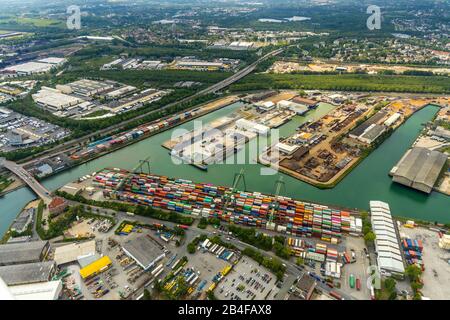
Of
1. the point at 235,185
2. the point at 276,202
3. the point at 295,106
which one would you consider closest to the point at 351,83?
the point at 295,106

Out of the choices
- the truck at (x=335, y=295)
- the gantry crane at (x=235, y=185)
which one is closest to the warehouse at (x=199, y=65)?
the gantry crane at (x=235, y=185)

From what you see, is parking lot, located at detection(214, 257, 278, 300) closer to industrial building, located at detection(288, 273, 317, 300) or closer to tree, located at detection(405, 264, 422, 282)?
industrial building, located at detection(288, 273, 317, 300)

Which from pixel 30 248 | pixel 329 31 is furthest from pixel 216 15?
pixel 30 248

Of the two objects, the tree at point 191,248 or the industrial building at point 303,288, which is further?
the tree at point 191,248

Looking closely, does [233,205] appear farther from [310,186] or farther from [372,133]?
[372,133]

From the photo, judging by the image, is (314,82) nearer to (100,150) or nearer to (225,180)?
(225,180)

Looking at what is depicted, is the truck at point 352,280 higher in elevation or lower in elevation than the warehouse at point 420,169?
lower

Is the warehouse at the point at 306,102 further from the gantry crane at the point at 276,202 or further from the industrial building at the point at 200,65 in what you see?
the industrial building at the point at 200,65
